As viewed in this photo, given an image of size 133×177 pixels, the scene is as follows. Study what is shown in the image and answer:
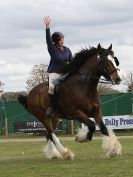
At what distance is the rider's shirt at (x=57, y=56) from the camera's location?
45.8ft

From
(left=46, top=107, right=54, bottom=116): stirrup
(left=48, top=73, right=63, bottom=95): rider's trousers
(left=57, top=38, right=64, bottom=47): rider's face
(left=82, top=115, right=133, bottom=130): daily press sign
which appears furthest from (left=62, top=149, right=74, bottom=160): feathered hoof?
(left=82, top=115, right=133, bottom=130): daily press sign

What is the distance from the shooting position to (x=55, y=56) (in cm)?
1405

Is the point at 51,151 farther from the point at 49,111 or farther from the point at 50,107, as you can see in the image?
the point at 50,107

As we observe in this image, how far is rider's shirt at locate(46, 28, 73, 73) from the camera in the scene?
13953mm

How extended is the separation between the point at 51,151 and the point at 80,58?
267cm

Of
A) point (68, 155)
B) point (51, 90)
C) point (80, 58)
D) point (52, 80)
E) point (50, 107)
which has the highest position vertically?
point (80, 58)

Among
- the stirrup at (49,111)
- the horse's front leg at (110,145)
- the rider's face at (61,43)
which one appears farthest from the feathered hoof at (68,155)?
the rider's face at (61,43)

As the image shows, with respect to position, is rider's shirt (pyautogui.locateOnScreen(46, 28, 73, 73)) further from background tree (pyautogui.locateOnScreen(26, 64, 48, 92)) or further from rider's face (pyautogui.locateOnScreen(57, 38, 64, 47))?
background tree (pyautogui.locateOnScreen(26, 64, 48, 92))

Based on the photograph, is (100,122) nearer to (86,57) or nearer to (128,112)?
(86,57)

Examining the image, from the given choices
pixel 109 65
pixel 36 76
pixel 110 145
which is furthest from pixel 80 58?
pixel 36 76

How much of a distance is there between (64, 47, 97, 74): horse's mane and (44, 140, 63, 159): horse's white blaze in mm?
2209

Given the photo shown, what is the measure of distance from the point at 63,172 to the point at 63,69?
158 inches

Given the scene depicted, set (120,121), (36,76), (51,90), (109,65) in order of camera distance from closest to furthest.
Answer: (109,65), (51,90), (120,121), (36,76)

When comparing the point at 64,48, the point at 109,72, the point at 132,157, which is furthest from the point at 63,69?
the point at 132,157
